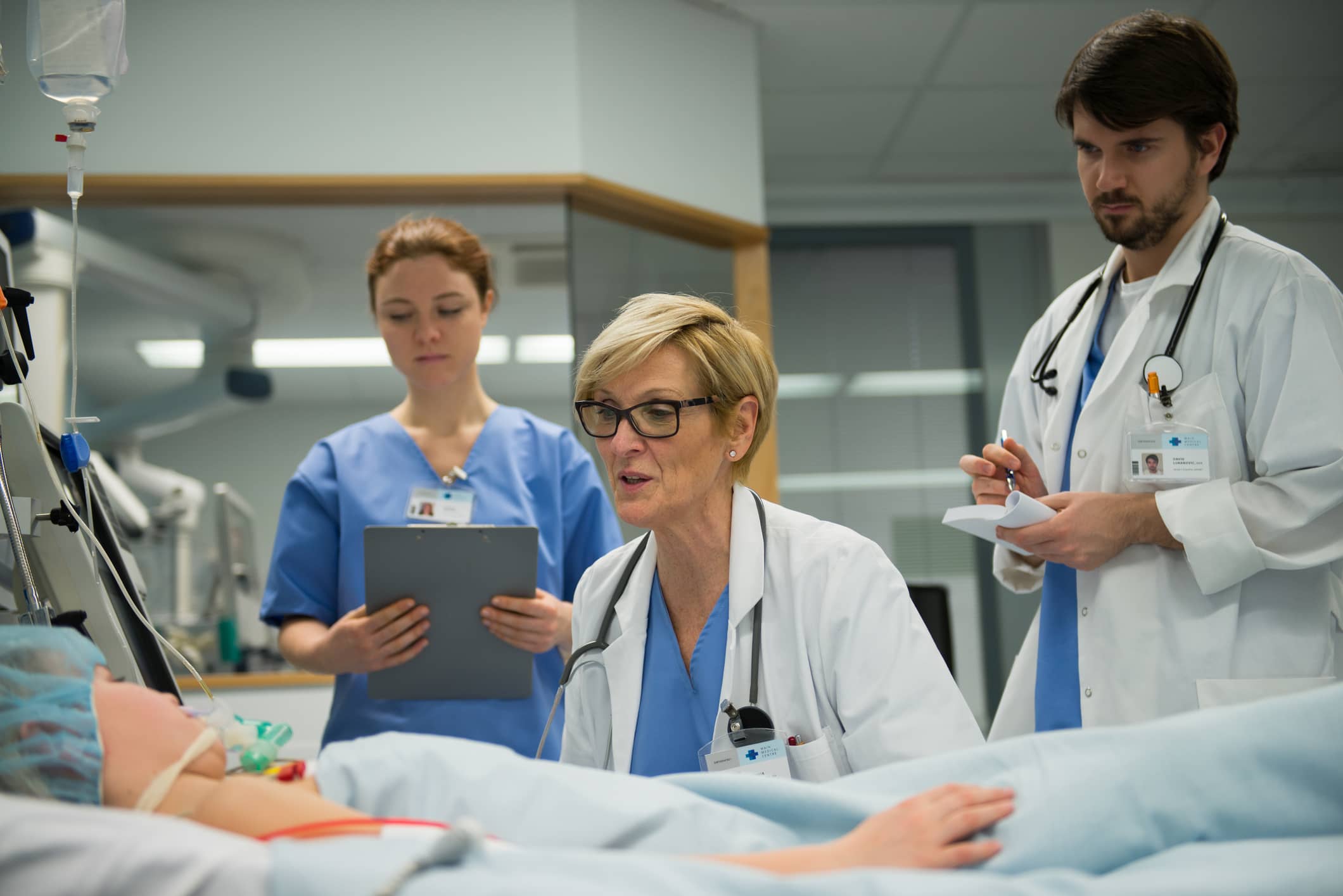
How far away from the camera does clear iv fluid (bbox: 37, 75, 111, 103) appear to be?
150 cm

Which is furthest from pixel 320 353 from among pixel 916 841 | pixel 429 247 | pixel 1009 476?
pixel 916 841

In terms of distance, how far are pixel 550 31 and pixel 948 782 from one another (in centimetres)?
280

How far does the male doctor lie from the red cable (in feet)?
3.51

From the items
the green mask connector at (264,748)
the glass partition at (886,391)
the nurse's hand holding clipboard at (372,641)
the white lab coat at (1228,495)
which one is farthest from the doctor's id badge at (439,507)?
the glass partition at (886,391)

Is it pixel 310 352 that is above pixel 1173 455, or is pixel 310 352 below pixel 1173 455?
above

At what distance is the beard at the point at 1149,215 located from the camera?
5.70 ft

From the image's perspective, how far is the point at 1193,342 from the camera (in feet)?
5.60

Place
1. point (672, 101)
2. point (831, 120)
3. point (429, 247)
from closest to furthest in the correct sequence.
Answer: point (429, 247)
point (672, 101)
point (831, 120)

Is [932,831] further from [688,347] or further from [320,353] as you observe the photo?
[320,353]

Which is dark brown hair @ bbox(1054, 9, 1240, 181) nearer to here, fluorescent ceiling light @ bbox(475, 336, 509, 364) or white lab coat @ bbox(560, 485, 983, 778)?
white lab coat @ bbox(560, 485, 983, 778)

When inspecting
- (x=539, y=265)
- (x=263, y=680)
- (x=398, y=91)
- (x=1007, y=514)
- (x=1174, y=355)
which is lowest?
(x=263, y=680)

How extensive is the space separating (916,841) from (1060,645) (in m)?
0.94

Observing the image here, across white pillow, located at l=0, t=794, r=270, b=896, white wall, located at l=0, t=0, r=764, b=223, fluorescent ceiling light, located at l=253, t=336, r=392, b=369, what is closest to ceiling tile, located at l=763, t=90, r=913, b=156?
white wall, located at l=0, t=0, r=764, b=223

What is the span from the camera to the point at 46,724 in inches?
42.5
